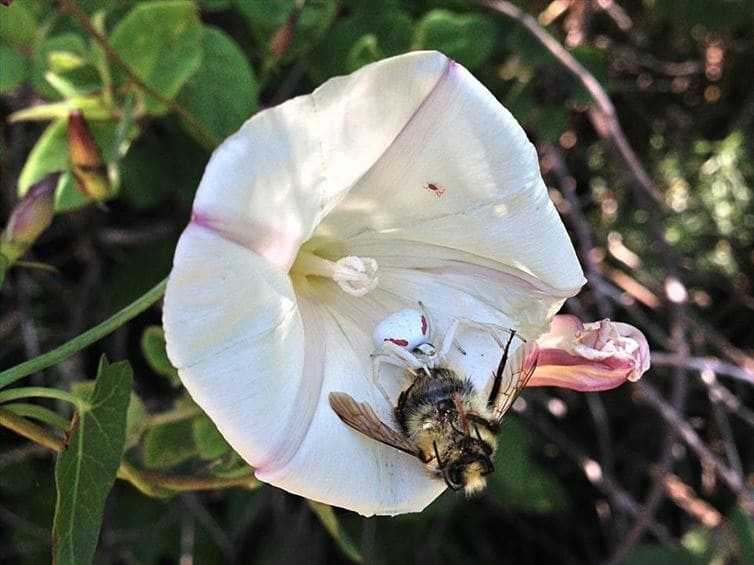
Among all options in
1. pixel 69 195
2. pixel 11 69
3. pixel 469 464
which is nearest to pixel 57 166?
pixel 69 195

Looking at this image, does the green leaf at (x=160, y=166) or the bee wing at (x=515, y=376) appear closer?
the bee wing at (x=515, y=376)

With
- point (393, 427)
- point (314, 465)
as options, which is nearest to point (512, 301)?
point (393, 427)

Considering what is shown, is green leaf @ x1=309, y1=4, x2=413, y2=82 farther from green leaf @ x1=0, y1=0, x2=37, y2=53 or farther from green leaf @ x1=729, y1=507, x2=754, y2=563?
green leaf @ x1=729, y1=507, x2=754, y2=563

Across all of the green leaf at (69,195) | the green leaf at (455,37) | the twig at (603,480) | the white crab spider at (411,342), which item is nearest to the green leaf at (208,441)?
the white crab spider at (411,342)

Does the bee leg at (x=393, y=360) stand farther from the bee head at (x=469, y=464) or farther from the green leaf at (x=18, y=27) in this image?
the green leaf at (x=18, y=27)

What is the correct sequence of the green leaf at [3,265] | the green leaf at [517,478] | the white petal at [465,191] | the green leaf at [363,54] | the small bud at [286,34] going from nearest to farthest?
1. the white petal at [465,191]
2. the green leaf at [3,265]
3. the green leaf at [363,54]
4. the small bud at [286,34]
5. the green leaf at [517,478]

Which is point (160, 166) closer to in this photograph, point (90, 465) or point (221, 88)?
point (221, 88)
